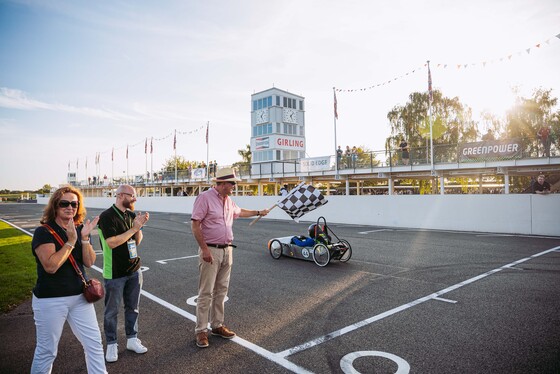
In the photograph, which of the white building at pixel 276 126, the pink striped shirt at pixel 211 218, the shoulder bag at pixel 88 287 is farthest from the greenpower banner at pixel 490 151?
the white building at pixel 276 126

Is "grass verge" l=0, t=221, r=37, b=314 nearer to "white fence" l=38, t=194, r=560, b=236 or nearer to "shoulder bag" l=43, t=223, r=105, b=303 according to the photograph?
"shoulder bag" l=43, t=223, r=105, b=303

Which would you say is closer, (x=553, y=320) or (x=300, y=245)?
(x=553, y=320)

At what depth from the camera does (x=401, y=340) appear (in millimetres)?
4129

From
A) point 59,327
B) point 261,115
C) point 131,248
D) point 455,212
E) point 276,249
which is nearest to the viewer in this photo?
point 59,327

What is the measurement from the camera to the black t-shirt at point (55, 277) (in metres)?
2.82

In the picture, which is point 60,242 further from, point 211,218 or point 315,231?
point 315,231

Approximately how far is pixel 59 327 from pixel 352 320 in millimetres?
3607

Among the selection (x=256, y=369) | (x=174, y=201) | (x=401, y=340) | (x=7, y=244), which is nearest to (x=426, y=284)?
(x=401, y=340)

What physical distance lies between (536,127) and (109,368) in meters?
40.6

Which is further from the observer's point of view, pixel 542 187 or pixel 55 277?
pixel 542 187

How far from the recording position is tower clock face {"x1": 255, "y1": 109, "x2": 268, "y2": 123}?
4716 centimetres

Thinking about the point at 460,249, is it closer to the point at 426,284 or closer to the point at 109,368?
the point at 426,284

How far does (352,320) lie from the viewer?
15.8 feet

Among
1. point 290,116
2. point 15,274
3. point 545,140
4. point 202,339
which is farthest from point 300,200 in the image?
point 290,116
